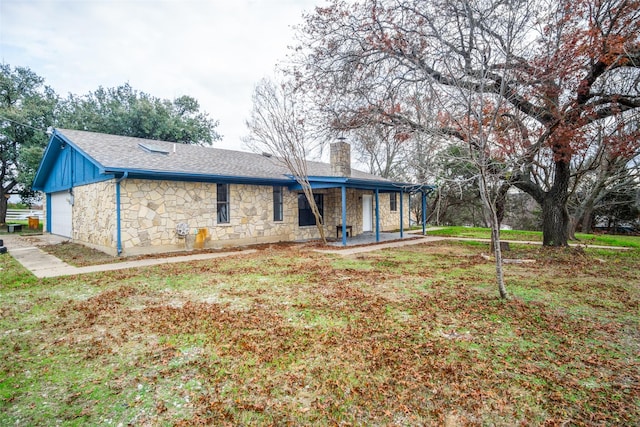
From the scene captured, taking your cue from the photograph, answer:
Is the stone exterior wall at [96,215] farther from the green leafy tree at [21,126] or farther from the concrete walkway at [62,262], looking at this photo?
the green leafy tree at [21,126]

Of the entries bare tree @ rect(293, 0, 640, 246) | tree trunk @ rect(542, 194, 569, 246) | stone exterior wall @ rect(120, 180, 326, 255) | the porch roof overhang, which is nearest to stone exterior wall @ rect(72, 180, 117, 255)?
stone exterior wall @ rect(120, 180, 326, 255)

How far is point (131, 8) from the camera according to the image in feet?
33.4

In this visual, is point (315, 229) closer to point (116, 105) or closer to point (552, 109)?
point (552, 109)

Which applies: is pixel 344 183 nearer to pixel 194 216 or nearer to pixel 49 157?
pixel 194 216

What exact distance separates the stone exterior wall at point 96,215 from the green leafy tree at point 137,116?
11.6 meters

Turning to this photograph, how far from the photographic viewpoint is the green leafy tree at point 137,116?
72.1 ft

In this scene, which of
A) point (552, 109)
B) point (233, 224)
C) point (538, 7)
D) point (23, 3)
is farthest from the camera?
point (233, 224)

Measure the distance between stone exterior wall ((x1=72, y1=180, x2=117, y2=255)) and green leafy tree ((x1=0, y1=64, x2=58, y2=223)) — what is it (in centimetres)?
981

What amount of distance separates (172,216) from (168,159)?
2.15 m

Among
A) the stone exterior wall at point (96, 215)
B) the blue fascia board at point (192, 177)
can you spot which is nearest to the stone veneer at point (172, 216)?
the stone exterior wall at point (96, 215)

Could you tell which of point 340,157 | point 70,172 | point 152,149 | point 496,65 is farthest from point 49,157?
point 496,65

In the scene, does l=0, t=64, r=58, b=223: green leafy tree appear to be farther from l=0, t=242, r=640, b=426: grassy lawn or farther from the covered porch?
l=0, t=242, r=640, b=426: grassy lawn

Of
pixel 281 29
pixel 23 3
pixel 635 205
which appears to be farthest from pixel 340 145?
pixel 635 205

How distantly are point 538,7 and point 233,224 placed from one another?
994 centimetres
